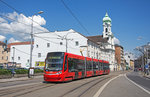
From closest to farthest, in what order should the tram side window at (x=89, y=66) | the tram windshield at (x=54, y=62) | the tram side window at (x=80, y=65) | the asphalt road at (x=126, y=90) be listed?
the asphalt road at (x=126, y=90) → the tram windshield at (x=54, y=62) → the tram side window at (x=80, y=65) → the tram side window at (x=89, y=66)

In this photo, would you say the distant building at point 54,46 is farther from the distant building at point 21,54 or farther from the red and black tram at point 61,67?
the red and black tram at point 61,67

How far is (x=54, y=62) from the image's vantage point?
52.9 ft

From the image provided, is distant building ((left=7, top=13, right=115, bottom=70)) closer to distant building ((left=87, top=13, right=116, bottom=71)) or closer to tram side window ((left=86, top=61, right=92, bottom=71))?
distant building ((left=87, top=13, right=116, bottom=71))

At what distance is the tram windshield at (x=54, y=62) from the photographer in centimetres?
1582

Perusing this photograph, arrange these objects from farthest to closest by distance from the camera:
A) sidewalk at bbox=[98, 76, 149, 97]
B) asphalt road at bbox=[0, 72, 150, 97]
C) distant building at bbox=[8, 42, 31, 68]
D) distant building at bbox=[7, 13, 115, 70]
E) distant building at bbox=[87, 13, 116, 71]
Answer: distant building at bbox=[87, 13, 116, 71] < distant building at bbox=[8, 42, 31, 68] < distant building at bbox=[7, 13, 115, 70] < sidewalk at bbox=[98, 76, 149, 97] < asphalt road at bbox=[0, 72, 150, 97]

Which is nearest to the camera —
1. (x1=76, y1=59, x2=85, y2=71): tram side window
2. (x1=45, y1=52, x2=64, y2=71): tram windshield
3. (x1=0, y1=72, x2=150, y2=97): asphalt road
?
(x1=0, y1=72, x2=150, y2=97): asphalt road

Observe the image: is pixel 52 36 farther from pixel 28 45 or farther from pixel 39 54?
pixel 28 45

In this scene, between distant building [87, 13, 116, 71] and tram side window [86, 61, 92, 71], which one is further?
distant building [87, 13, 116, 71]

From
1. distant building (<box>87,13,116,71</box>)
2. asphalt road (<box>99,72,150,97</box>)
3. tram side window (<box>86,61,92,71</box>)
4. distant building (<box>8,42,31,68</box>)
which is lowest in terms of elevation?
asphalt road (<box>99,72,150,97</box>)

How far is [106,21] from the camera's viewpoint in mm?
91750

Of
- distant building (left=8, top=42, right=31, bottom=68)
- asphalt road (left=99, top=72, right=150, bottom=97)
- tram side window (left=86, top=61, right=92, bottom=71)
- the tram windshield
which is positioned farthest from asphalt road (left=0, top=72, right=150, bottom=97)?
distant building (left=8, top=42, right=31, bottom=68)

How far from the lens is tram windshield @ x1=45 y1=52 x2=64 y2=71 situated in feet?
51.9

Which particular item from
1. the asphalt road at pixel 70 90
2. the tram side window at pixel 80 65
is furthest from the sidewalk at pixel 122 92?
the tram side window at pixel 80 65

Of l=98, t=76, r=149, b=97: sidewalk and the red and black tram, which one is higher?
the red and black tram
